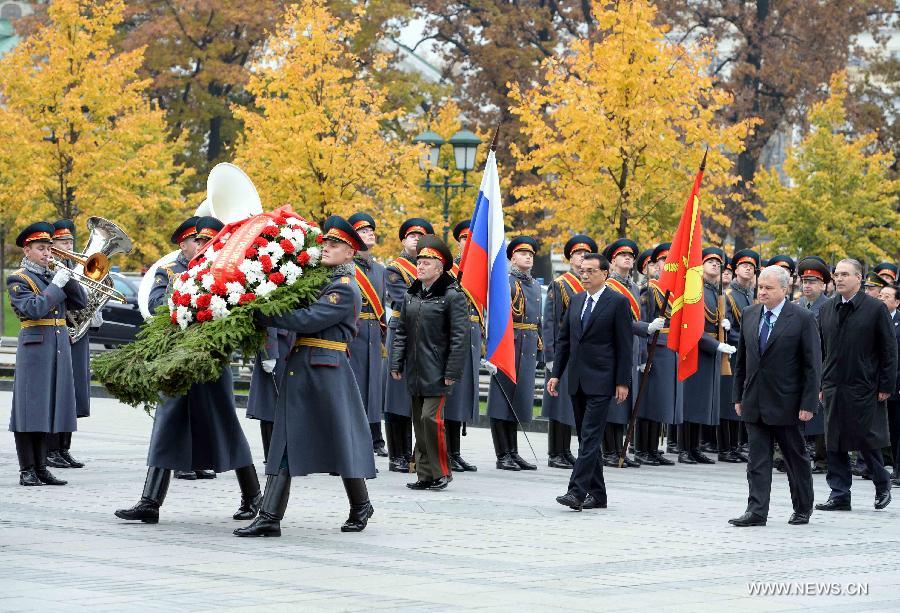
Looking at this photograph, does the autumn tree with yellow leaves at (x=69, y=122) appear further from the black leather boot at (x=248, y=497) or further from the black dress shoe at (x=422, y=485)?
the black leather boot at (x=248, y=497)

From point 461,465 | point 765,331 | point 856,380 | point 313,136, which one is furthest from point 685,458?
point 313,136

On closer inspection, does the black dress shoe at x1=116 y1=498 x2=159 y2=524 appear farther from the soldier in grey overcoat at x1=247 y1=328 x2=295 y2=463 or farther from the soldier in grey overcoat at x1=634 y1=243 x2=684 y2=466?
the soldier in grey overcoat at x1=634 y1=243 x2=684 y2=466

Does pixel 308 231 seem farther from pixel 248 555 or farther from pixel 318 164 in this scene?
pixel 318 164

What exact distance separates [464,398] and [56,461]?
3755 millimetres

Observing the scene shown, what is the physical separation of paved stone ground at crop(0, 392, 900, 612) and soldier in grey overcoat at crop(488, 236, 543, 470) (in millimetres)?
1174

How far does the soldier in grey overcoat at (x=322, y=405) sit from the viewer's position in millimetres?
10469

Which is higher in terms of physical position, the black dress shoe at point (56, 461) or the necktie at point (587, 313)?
the necktie at point (587, 313)

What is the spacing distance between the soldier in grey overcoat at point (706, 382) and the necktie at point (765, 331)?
5247 millimetres

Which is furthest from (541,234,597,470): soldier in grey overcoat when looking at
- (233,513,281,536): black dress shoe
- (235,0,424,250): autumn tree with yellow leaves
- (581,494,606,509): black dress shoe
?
(235,0,424,250): autumn tree with yellow leaves

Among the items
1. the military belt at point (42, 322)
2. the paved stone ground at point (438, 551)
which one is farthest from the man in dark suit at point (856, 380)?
the military belt at point (42, 322)

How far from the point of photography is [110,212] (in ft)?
119

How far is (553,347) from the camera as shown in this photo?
15.9 metres

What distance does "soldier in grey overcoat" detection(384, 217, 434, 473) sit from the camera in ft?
49.9

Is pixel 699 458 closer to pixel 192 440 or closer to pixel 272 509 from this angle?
pixel 192 440
